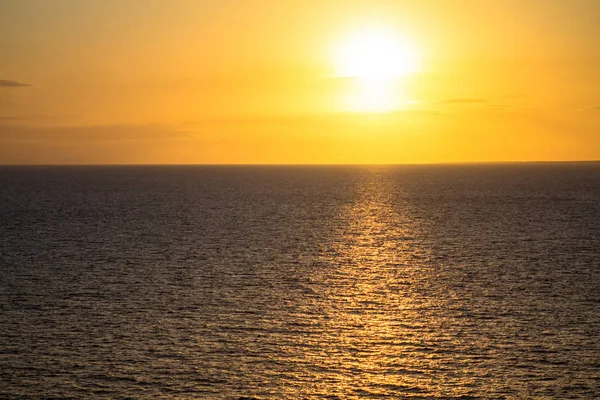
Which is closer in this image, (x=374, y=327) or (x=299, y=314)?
(x=374, y=327)

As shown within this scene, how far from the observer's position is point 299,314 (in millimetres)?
58375

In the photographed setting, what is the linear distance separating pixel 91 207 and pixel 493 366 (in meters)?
141

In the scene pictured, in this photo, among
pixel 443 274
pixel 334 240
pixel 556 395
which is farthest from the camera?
pixel 334 240

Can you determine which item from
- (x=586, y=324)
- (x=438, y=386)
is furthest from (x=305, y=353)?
(x=586, y=324)

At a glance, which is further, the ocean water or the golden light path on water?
the golden light path on water

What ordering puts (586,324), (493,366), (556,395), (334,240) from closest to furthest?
(556,395) < (493,366) < (586,324) < (334,240)

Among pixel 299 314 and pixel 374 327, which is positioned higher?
pixel 299 314

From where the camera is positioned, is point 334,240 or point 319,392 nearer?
point 319,392

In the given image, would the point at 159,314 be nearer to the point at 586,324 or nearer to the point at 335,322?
the point at 335,322

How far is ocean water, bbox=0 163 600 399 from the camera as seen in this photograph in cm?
4228

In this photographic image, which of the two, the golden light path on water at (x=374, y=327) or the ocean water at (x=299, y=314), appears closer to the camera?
the ocean water at (x=299, y=314)

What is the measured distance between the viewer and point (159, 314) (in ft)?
189

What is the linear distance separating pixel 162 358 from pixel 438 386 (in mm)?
17672

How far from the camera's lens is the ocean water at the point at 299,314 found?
4228cm
